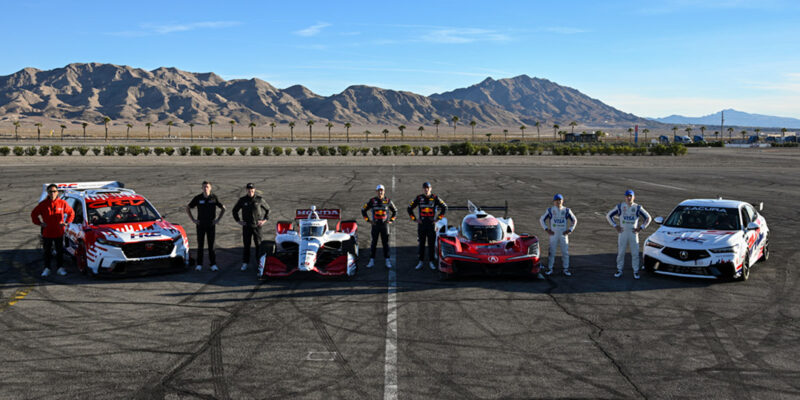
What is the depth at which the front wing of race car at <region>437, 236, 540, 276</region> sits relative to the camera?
12.4 m

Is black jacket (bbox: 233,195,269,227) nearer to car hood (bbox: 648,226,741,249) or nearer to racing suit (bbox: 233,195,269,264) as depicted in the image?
racing suit (bbox: 233,195,269,264)

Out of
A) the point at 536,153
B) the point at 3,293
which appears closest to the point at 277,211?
the point at 3,293

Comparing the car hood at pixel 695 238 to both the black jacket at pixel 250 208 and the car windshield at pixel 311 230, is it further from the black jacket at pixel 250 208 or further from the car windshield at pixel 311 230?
the black jacket at pixel 250 208

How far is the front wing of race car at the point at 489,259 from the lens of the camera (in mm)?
12359

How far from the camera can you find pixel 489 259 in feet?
40.5

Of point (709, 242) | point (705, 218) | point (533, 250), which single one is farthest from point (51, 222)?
point (705, 218)

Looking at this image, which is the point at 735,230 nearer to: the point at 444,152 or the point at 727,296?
the point at 727,296

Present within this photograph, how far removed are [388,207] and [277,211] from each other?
10128mm

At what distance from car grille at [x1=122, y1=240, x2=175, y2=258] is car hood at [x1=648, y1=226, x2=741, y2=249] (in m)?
11.1

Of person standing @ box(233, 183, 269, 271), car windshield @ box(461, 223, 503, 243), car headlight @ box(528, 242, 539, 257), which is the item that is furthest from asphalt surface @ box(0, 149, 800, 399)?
car windshield @ box(461, 223, 503, 243)

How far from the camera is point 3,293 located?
1148 cm

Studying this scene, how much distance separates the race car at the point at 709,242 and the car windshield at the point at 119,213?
12021mm

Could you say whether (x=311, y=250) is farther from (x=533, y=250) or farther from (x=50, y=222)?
(x=50, y=222)

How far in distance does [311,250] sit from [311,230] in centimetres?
98
